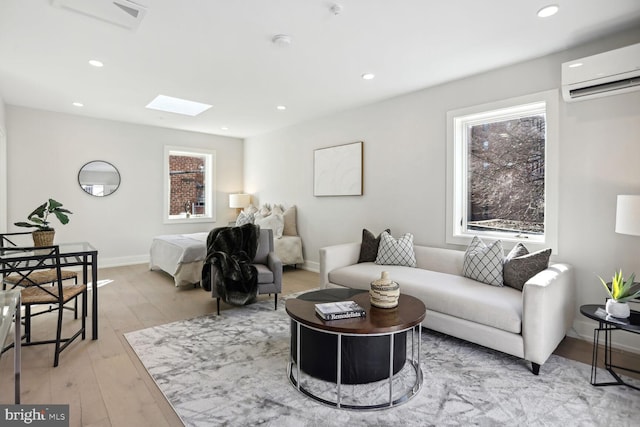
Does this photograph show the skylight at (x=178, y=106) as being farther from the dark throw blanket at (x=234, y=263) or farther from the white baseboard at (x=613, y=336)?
the white baseboard at (x=613, y=336)

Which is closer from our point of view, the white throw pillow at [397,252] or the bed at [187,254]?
the white throw pillow at [397,252]

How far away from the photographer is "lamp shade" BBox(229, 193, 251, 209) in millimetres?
7055

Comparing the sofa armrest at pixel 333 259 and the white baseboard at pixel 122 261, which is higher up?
the sofa armrest at pixel 333 259

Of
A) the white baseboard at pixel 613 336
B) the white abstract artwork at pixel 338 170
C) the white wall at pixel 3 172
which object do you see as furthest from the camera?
the white abstract artwork at pixel 338 170

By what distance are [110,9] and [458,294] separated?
11.0ft

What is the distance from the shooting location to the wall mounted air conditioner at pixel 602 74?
2545mm

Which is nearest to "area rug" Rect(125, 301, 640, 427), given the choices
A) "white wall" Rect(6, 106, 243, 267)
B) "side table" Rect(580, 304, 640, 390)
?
"side table" Rect(580, 304, 640, 390)

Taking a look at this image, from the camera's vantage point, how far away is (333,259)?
388 centimetres

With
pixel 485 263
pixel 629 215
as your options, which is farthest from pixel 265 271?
pixel 629 215

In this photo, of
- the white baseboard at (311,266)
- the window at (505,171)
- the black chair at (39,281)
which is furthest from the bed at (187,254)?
the window at (505,171)

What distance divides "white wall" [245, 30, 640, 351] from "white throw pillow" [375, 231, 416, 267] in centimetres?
35

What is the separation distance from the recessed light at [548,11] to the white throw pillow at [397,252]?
232 cm

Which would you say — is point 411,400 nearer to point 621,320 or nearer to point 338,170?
point 621,320

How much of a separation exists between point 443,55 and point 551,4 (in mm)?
931
